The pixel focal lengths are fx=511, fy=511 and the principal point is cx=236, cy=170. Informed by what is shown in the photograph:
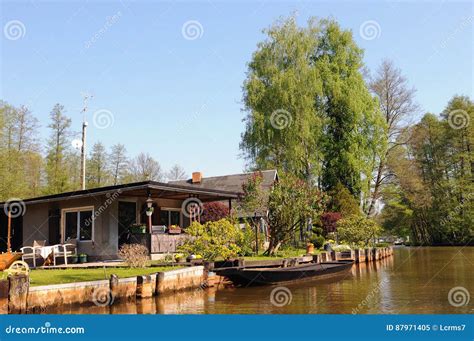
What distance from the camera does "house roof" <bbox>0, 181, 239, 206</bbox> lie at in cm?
1972

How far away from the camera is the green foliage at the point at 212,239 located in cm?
1845

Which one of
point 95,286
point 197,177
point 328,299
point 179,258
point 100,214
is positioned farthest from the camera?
point 197,177

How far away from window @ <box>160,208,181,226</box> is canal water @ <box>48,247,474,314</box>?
8609 mm

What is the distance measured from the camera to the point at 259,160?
3878cm

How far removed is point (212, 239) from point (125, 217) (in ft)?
17.5

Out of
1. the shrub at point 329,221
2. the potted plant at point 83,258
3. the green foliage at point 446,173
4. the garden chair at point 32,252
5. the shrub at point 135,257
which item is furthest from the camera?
the green foliage at point 446,173

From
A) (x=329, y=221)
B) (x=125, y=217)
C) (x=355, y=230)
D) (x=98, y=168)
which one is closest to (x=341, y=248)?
(x=355, y=230)

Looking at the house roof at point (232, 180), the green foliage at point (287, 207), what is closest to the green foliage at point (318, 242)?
the house roof at point (232, 180)

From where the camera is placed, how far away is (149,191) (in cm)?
2002

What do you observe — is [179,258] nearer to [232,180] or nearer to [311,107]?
[232,180]

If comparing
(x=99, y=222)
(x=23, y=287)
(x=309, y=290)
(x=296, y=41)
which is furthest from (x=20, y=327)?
(x=296, y=41)

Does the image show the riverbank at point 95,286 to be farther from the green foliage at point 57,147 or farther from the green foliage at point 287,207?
the green foliage at point 57,147

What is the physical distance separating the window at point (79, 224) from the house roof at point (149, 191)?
1064 mm

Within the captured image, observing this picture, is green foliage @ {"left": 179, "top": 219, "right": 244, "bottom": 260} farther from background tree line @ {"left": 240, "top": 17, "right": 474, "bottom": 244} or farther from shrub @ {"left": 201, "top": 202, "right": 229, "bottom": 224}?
background tree line @ {"left": 240, "top": 17, "right": 474, "bottom": 244}
